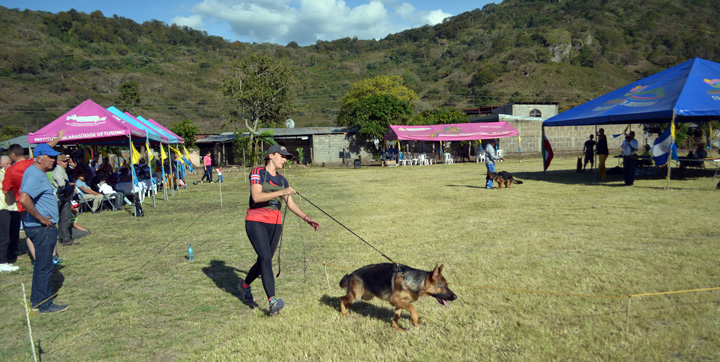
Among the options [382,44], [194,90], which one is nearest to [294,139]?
[194,90]

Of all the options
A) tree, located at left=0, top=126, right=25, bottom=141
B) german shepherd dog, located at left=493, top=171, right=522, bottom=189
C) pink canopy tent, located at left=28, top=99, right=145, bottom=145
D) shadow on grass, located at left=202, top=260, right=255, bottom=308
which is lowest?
shadow on grass, located at left=202, top=260, right=255, bottom=308

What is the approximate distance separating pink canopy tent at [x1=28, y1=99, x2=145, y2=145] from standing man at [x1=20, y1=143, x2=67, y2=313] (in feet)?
25.8

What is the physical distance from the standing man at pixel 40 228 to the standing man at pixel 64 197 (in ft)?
12.2

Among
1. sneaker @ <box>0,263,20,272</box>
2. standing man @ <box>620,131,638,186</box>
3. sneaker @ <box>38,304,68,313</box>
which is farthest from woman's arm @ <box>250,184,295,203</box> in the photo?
standing man @ <box>620,131,638,186</box>

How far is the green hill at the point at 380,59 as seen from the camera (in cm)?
7775

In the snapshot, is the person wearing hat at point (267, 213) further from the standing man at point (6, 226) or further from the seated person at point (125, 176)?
the seated person at point (125, 176)

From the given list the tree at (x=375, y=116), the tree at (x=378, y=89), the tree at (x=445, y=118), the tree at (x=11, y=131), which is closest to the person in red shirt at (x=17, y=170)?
the tree at (x=375, y=116)

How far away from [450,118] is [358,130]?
407 inches

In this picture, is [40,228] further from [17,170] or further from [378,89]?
[378,89]

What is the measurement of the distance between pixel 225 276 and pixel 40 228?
7.85ft

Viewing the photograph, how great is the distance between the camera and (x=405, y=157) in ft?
114

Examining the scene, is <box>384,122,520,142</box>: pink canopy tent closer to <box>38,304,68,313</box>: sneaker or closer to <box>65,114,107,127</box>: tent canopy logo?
<box>65,114,107,127</box>: tent canopy logo

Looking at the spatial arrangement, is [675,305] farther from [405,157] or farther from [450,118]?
[450,118]

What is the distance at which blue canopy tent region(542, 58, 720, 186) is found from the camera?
1319 cm
